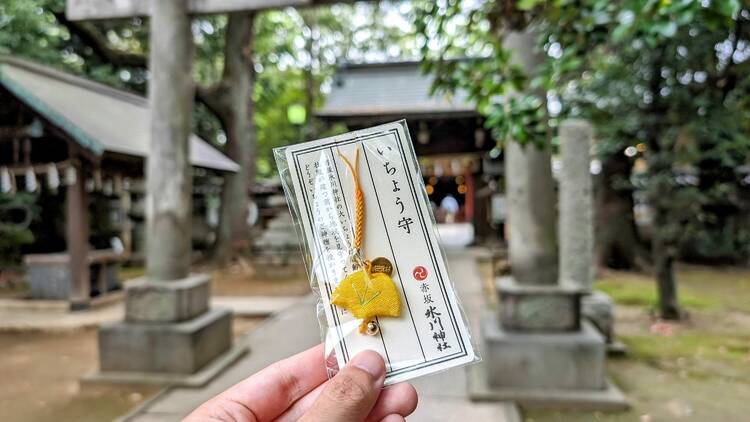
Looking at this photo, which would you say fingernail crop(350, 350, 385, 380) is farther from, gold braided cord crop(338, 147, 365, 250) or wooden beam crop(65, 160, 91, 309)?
wooden beam crop(65, 160, 91, 309)

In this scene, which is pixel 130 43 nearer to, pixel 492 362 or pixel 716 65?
pixel 492 362

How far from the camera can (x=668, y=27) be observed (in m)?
1.71

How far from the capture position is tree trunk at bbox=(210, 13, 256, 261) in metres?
11.1

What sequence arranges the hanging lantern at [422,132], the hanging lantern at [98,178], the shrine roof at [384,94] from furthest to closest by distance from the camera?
the hanging lantern at [422,132], the shrine roof at [384,94], the hanging lantern at [98,178]

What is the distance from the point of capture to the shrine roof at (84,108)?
234 inches

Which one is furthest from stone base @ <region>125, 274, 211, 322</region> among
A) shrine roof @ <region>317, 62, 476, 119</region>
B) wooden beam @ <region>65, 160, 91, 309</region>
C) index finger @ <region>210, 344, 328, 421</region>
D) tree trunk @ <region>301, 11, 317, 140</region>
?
tree trunk @ <region>301, 11, 317, 140</region>

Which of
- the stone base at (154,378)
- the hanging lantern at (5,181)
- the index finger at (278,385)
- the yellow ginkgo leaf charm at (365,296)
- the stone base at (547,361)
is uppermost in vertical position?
the hanging lantern at (5,181)

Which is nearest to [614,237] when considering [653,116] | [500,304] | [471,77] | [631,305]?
[631,305]

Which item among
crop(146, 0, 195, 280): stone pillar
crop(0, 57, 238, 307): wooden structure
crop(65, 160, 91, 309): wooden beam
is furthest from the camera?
crop(65, 160, 91, 309): wooden beam

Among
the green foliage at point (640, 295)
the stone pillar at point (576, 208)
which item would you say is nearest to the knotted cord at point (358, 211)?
the stone pillar at point (576, 208)

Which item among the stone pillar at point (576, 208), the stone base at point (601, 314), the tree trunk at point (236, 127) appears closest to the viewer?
the stone base at point (601, 314)

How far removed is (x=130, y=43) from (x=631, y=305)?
1036 centimetres

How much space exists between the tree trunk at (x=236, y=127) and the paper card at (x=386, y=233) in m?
10.3

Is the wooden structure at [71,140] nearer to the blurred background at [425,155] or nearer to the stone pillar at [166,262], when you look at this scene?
the blurred background at [425,155]
